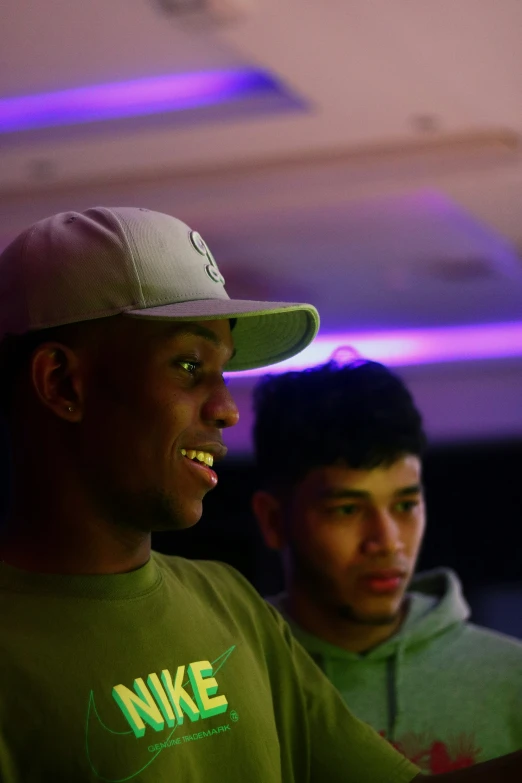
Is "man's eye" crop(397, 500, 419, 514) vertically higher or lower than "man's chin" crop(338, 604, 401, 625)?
higher

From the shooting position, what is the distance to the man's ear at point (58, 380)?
1.08m

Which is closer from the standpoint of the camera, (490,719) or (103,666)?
(103,666)

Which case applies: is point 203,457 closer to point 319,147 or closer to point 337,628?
point 337,628

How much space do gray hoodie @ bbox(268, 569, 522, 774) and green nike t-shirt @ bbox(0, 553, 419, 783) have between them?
1.31ft

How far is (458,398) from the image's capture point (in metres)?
4.58

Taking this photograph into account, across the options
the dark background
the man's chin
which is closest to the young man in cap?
the man's chin

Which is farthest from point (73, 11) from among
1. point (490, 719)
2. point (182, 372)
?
point (490, 719)

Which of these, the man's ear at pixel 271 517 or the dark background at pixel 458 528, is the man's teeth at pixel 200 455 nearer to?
the man's ear at pixel 271 517

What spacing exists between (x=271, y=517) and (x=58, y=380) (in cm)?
79

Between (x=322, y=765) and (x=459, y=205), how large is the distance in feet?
6.47

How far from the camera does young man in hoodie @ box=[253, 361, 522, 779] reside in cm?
164

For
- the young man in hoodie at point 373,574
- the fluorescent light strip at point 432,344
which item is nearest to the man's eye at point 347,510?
the young man in hoodie at point 373,574

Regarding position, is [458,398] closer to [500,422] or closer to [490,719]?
[500,422]

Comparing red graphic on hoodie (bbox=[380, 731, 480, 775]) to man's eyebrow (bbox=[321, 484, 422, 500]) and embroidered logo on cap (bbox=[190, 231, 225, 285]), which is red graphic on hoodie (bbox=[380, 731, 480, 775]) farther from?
embroidered logo on cap (bbox=[190, 231, 225, 285])
